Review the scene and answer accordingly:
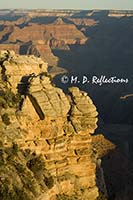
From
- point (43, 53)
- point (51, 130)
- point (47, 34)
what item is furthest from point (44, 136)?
point (47, 34)

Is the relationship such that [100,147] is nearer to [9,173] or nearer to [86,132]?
[86,132]

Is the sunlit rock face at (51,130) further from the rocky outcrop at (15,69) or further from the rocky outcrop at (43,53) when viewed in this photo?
the rocky outcrop at (43,53)

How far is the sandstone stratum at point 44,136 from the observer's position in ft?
62.6

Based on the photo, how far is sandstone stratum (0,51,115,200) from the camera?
19078mm

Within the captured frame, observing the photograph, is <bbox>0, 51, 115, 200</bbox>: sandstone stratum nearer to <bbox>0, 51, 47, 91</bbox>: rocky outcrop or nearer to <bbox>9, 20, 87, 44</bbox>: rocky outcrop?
<bbox>0, 51, 47, 91</bbox>: rocky outcrop

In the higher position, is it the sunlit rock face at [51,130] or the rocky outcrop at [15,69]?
the rocky outcrop at [15,69]

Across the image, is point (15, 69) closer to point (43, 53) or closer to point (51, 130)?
point (51, 130)

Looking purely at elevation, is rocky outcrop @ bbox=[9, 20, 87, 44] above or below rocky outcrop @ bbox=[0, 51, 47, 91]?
below

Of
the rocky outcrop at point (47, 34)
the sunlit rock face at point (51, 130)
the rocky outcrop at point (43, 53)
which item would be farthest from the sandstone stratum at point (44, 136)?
the rocky outcrop at point (47, 34)

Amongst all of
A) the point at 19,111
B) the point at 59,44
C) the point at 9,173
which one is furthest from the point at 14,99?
the point at 59,44

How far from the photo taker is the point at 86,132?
21859 millimetres

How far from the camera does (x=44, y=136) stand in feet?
67.9

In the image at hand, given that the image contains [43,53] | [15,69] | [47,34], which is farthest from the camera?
[47,34]

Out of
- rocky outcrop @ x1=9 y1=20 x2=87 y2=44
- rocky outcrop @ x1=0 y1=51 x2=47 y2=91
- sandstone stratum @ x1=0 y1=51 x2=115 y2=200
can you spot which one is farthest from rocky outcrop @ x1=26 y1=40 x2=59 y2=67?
sandstone stratum @ x1=0 y1=51 x2=115 y2=200
